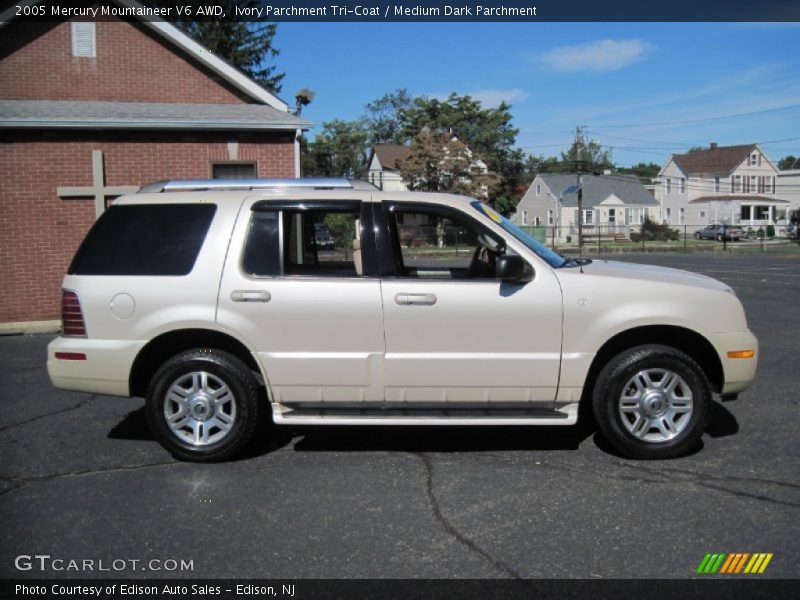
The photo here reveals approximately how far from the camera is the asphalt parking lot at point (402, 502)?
374 centimetres

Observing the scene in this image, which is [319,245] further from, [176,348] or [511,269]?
[511,269]

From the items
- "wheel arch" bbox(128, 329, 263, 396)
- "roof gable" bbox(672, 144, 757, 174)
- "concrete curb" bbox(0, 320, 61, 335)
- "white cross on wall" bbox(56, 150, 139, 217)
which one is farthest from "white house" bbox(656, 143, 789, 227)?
"wheel arch" bbox(128, 329, 263, 396)

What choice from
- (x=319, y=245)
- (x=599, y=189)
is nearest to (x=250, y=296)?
(x=319, y=245)

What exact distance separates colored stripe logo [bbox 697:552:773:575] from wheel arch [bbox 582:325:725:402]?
1709 millimetres

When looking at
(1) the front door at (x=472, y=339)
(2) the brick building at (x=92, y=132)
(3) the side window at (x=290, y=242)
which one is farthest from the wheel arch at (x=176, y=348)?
(2) the brick building at (x=92, y=132)

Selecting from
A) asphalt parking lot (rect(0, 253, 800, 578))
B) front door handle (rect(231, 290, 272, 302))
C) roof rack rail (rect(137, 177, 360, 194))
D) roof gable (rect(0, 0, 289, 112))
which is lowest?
asphalt parking lot (rect(0, 253, 800, 578))

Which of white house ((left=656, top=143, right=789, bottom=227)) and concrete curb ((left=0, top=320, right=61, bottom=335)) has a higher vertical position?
white house ((left=656, top=143, right=789, bottom=227))

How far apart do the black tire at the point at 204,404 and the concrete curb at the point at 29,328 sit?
7.73 meters

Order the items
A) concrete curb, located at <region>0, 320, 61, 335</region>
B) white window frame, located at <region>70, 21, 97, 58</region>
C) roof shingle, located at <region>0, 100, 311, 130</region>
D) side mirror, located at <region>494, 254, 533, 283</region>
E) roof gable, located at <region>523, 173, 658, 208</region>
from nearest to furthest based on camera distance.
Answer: side mirror, located at <region>494, 254, 533, 283</region>
concrete curb, located at <region>0, 320, 61, 335</region>
roof shingle, located at <region>0, 100, 311, 130</region>
white window frame, located at <region>70, 21, 97, 58</region>
roof gable, located at <region>523, 173, 658, 208</region>

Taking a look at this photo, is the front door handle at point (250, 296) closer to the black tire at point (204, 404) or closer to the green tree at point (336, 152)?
the black tire at point (204, 404)

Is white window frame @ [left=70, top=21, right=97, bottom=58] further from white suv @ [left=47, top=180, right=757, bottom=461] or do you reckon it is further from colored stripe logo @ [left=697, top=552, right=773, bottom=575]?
colored stripe logo @ [left=697, top=552, right=773, bottom=575]

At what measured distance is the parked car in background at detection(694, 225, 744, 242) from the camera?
57.2 m

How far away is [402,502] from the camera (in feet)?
14.7

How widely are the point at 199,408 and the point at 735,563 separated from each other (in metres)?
3.47
